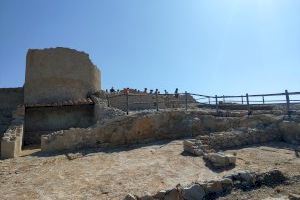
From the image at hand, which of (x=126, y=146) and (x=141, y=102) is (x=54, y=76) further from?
(x=126, y=146)

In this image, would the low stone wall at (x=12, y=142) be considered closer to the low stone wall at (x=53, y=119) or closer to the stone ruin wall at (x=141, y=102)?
the low stone wall at (x=53, y=119)

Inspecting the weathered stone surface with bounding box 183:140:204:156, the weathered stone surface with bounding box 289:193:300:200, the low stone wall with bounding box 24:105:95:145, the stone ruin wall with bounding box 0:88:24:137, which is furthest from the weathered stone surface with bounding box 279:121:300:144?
the stone ruin wall with bounding box 0:88:24:137

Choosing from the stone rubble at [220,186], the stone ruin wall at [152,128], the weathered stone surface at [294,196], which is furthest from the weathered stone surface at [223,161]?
the stone ruin wall at [152,128]

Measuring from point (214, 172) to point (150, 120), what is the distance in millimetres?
6302

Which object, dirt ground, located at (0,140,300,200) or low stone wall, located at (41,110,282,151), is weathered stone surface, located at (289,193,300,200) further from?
low stone wall, located at (41,110,282,151)

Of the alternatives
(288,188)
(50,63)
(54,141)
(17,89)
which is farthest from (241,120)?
(17,89)

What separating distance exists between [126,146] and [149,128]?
1.70 meters

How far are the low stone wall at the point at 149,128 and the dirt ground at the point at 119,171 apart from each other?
115 centimetres

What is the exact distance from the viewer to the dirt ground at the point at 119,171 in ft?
37.0

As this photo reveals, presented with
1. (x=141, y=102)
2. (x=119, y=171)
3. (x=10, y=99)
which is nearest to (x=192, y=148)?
(x=119, y=171)

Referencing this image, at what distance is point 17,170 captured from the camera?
13.7 meters

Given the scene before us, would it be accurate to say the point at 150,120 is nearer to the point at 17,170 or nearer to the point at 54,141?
the point at 54,141

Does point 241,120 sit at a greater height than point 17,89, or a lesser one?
lesser

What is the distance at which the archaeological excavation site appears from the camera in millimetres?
10922
